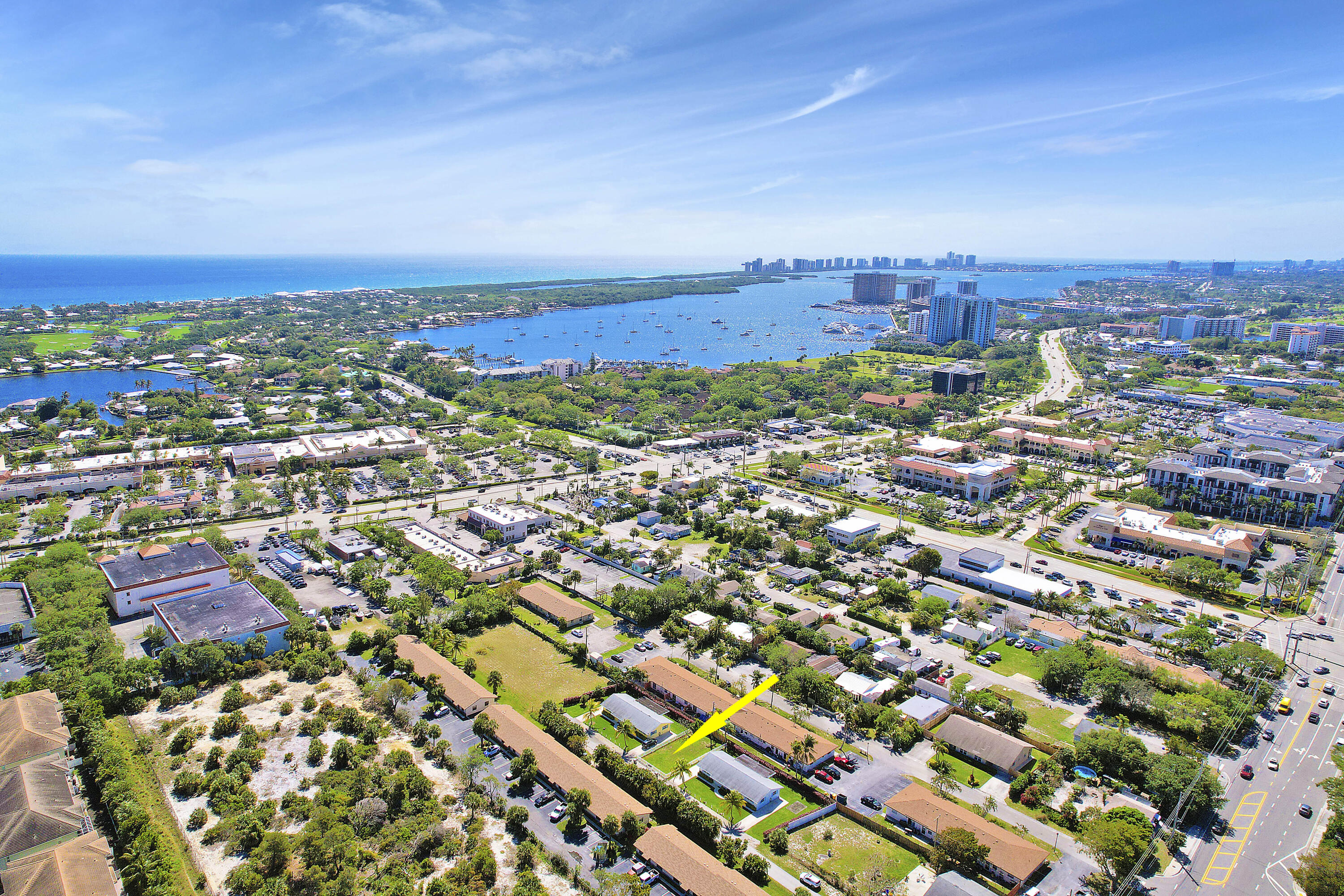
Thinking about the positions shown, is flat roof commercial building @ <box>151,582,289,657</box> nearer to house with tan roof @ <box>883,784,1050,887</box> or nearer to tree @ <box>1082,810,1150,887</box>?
house with tan roof @ <box>883,784,1050,887</box>

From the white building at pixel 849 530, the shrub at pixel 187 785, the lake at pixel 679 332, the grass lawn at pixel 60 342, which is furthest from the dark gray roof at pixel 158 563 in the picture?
the grass lawn at pixel 60 342

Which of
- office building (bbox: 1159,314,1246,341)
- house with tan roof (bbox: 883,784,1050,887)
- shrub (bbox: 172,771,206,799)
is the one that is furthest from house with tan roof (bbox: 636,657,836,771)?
office building (bbox: 1159,314,1246,341)

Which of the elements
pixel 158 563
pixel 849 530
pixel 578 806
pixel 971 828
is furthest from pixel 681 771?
pixel 158 563

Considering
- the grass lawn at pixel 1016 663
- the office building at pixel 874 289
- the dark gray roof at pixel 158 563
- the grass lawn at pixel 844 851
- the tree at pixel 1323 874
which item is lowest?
the grass lawn at pixel 1016 663

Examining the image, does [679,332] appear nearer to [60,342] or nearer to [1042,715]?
[60,342]

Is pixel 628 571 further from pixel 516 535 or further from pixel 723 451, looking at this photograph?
pixel 723 451

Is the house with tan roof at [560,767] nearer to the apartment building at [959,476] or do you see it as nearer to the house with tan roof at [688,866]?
the house with tan roof at [688,866]

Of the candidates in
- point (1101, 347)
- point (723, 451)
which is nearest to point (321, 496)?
point (723, 451)
